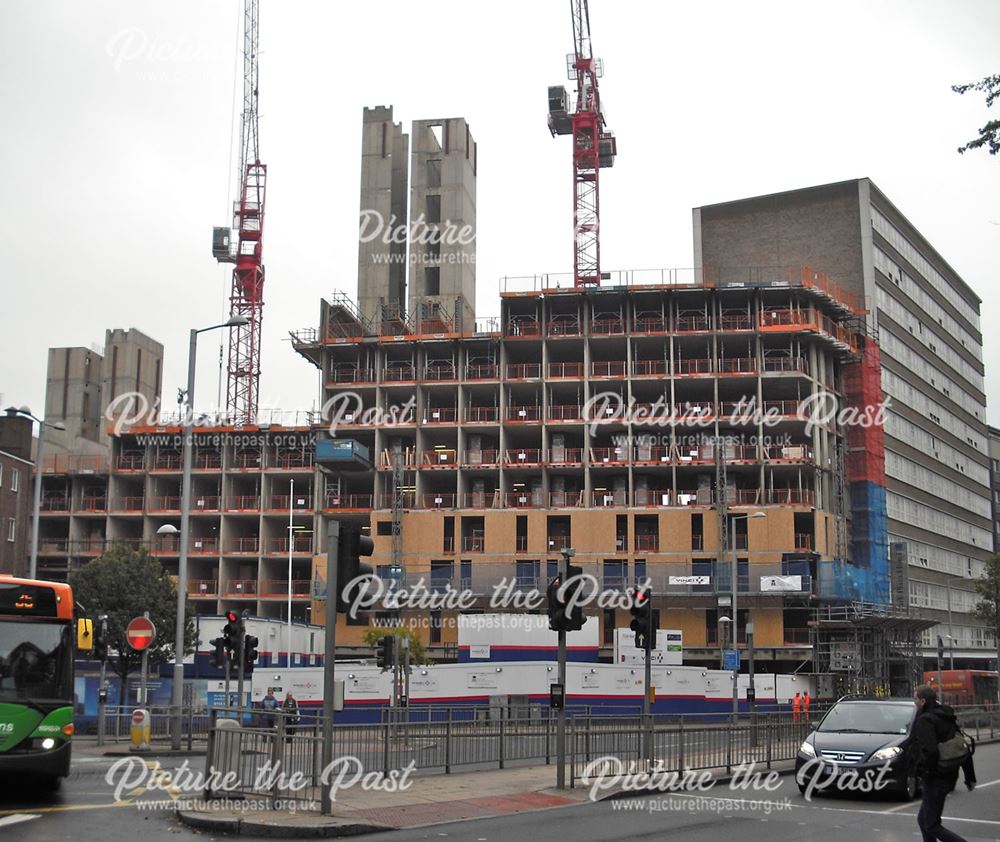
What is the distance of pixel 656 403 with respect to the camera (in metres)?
75.1

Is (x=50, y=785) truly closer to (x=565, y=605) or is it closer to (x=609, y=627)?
(x=565, y=605)

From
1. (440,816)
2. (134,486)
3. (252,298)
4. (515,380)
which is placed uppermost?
(252,298)

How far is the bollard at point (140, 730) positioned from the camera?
27.3 metres

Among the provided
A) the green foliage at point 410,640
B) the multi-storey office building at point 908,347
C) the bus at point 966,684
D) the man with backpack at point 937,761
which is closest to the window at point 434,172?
the multi-storey office building at point 908,347

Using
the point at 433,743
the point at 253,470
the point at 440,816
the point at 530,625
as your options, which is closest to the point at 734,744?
the point at 433,743

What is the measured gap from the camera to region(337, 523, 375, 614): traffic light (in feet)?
48.3

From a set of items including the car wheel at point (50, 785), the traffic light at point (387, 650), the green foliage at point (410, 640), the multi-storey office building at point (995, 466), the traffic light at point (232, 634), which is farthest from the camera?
the multi-storey office building at point (995, 466)

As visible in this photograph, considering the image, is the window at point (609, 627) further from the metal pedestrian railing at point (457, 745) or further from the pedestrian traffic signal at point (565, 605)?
the pedestrian traffic signal at point (565, 605)

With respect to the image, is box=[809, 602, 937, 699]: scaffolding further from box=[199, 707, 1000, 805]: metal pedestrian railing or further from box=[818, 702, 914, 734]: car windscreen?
box=[818, 702, 914, 734]: car windscreen

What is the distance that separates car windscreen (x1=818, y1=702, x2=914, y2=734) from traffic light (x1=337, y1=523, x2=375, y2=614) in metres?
8.61

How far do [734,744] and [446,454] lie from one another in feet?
187

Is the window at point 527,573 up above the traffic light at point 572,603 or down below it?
above

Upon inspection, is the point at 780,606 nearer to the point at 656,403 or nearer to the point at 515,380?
the point at 656,403

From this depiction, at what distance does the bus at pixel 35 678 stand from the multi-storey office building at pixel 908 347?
6962 cm
